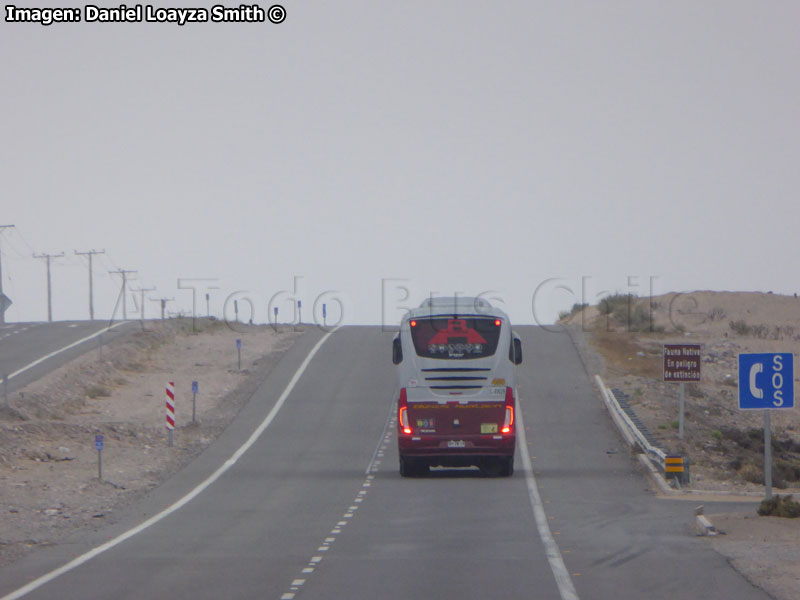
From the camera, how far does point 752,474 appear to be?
3017cm

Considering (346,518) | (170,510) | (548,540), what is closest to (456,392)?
(346,518)

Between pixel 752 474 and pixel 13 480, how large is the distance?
1853cm

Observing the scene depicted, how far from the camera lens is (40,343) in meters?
56.1

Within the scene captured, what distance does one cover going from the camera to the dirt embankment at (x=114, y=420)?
901 inches

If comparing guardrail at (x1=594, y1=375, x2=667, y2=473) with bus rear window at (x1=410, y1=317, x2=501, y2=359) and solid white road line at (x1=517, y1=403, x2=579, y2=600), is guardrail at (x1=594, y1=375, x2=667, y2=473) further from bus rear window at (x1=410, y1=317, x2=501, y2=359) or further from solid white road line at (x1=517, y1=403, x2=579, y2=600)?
bus rear window at (x1=410, y1=317, x2=501, y2=359)

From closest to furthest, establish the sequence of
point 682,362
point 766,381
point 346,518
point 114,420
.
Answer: point 766,381 → point 346,518 → point 682,362 → point 114,420

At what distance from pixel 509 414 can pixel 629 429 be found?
8.07m

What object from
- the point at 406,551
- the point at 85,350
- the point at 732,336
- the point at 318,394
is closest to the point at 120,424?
the point at 318,394

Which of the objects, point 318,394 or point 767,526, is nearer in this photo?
point 767,526

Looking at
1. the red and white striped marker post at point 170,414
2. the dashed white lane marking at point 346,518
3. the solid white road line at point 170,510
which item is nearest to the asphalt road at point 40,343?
the red and white striped marker post at point 170,414

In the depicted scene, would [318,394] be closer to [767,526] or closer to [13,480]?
[13,480]

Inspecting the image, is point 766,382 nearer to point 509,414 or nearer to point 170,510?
point 509,414

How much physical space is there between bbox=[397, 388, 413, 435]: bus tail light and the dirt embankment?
625cm

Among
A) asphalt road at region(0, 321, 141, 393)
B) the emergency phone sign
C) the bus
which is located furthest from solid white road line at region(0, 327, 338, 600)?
the emergency phone sign
